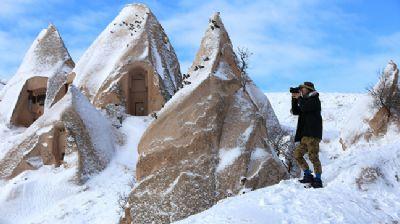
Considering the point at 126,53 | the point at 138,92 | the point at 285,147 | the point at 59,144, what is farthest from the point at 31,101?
the point at 285,147

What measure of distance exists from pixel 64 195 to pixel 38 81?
478 inches

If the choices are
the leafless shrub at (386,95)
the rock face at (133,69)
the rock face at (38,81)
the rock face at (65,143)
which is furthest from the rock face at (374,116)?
the rock face at (38,81)

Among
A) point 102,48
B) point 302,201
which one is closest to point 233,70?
point 302,201

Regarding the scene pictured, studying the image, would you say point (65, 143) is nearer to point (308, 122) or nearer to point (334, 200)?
point (308, 122)

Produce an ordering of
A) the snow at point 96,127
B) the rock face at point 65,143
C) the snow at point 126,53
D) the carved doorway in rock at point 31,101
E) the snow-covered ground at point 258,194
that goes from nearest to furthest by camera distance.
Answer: the snow-covered ground at point 258,194 → the rock face at point 65,143 → the snow at point 96,127 → the snow at point 126,53 → the carved doorway in rock at point 31,101

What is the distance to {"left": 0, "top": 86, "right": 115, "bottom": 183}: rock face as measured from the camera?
21.4 metres

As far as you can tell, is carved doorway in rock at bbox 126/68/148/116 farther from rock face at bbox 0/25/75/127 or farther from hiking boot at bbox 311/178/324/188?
hiking boot at bbox 311/178/324/188

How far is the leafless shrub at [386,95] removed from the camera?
2659 centimetres

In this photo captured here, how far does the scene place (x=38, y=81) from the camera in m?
30.5

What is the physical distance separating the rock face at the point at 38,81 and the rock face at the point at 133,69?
1680mm

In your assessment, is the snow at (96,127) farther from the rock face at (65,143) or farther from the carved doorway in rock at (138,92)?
the carved doorway in rock at (138,92)

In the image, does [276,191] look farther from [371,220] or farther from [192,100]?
[192,100]

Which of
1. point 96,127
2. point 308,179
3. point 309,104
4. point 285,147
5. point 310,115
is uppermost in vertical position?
point 309,104

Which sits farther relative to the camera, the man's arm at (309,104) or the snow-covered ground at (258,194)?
the man's arm at (309,104)
